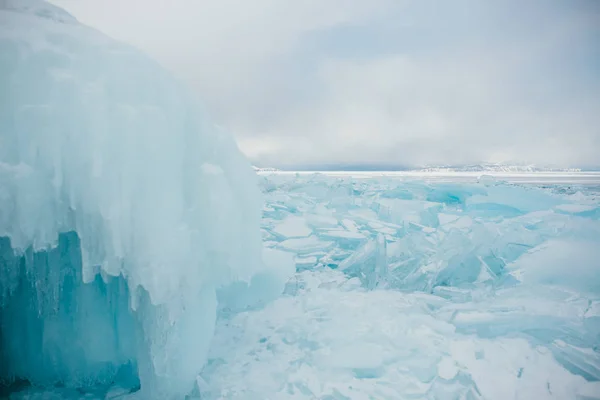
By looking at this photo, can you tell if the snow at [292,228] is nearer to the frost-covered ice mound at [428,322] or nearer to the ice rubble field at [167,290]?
the frost-covered ice mound at [428,322]

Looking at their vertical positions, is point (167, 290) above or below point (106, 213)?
below

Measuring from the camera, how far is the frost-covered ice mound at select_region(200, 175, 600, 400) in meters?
2.63

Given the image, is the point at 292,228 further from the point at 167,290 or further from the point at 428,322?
the point at 167,290

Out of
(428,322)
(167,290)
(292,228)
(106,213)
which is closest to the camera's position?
(106,213)

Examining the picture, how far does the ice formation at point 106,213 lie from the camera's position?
1.87 m

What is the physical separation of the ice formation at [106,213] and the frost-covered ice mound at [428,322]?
0.81 metres

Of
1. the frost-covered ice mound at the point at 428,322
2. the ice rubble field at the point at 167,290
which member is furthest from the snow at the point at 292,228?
the ice rubble field at the point at 167,290

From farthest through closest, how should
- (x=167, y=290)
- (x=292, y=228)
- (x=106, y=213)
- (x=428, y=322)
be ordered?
(x=292, y=228) → (x=428, y=322) → (x=167, y=290) → (x=106, y=213)

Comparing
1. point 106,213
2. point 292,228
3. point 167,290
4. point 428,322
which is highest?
point 106,213

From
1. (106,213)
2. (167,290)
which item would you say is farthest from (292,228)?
(106,213)

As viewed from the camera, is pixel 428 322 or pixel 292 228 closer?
pixel 428 322

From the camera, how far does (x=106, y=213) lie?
1.90m

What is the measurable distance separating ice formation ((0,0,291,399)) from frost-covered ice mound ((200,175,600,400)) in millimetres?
815

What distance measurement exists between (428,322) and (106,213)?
345 centimetres
